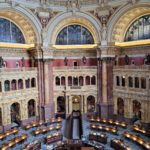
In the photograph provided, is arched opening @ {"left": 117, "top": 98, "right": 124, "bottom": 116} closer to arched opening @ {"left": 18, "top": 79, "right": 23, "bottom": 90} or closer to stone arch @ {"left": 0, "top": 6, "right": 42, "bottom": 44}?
Result: arched opening @ {"left": 18, "top": 79, "right": 23, "bottom": 90}

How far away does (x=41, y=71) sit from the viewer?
32531 millimetres

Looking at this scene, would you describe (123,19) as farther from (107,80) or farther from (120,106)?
(120,106)

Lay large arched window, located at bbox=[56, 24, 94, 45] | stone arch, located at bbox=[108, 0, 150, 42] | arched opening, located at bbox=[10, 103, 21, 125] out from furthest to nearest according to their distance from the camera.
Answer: large arched window, located at bbox=[56, 24, 94, 45] → arched opening, located at bbox=[10, 103, 21, 125] → stone arch, located at bbox=[108, 0, 150, 42]

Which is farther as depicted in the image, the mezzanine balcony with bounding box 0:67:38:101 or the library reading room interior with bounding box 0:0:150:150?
the library reading room interior with bounding box 0:0:150:150

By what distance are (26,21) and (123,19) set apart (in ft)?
50.8

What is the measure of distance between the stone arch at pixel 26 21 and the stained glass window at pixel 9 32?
23.3 inches

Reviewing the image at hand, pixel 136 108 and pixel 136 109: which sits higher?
pixel 136 108

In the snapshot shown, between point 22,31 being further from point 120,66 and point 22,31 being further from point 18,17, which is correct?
point 120,66

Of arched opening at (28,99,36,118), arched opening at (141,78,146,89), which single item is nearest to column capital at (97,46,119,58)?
arched opening at (141,78,146,89)

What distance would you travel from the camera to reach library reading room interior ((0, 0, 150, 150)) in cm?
2895

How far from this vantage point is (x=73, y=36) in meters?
35.3

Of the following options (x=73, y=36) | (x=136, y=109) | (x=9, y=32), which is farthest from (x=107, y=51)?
(x=9, y=32)

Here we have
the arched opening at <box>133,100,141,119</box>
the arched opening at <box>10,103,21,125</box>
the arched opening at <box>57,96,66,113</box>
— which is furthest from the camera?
the arched opening at <box>57,96,66,113</box>

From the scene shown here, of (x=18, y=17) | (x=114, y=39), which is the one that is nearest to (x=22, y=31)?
(x=18, y=17)
